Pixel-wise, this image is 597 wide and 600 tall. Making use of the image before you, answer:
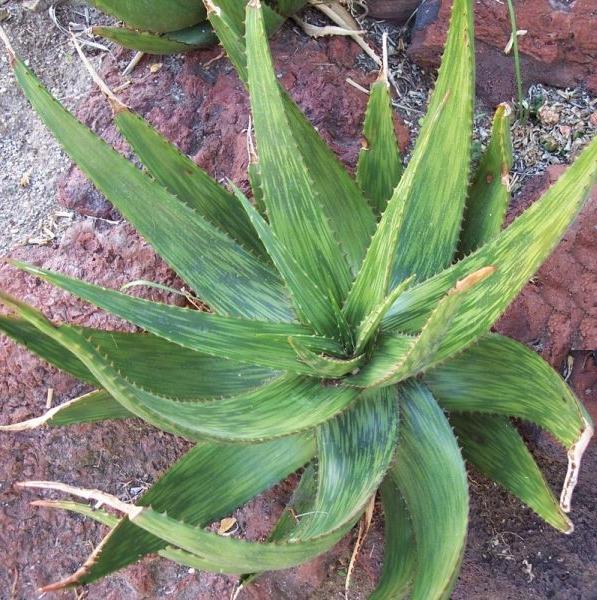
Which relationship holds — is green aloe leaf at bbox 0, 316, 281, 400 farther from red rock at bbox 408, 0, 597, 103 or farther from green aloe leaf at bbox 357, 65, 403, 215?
red rock at bbox 408, 0, 597, 103

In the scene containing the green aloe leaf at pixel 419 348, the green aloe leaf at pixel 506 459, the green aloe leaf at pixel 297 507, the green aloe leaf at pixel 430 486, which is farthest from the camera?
the green aloe leaf at pixel 297 507

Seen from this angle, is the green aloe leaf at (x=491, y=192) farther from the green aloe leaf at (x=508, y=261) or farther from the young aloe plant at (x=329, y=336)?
the green aloe leaf at (x=508, y=261)

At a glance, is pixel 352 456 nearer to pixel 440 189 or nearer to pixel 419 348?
pixel 419 348

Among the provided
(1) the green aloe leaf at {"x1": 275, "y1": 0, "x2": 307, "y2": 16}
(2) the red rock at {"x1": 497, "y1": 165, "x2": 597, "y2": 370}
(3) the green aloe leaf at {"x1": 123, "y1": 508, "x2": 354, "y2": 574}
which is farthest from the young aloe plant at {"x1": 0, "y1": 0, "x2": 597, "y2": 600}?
(1) the green aloe leaf at {"x1": 275, "y1": 0, "x2": 307, "y2": 16}

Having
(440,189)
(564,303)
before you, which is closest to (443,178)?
(440,189)

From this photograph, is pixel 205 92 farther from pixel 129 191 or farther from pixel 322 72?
pixel 129 191

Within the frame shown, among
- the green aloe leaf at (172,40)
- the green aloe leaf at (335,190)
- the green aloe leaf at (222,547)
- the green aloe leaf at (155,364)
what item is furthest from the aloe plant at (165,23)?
the green aloe leaf at (222,547)

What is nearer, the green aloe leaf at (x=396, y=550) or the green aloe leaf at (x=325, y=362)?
the green aloe leaf at (x=325, y=362)
